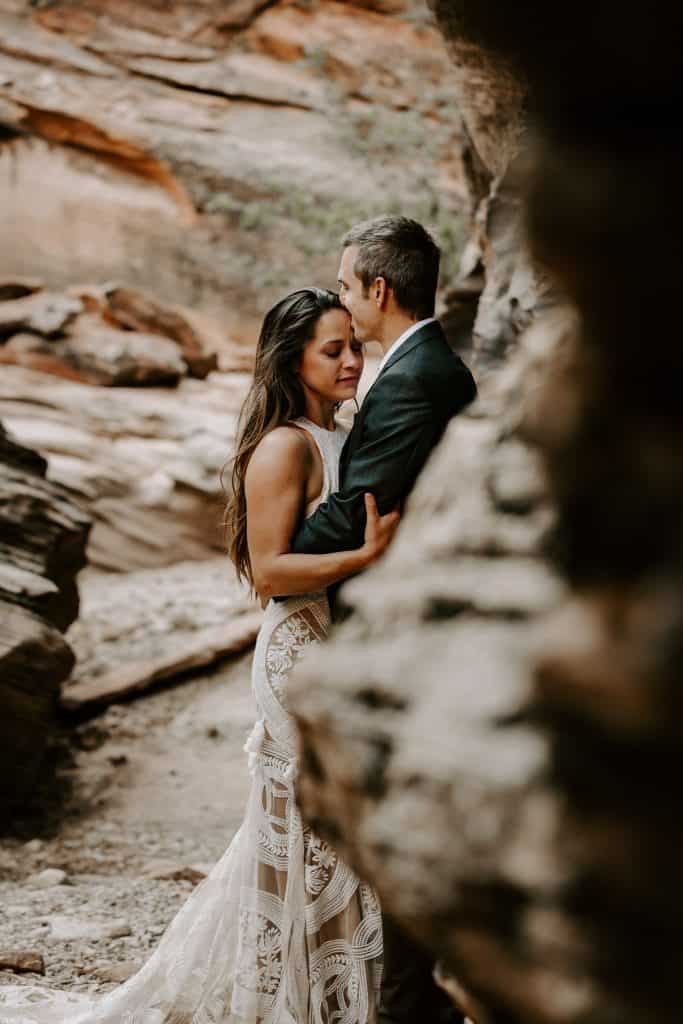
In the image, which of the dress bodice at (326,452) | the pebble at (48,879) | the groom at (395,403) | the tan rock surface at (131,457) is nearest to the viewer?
the groom at (395,403)

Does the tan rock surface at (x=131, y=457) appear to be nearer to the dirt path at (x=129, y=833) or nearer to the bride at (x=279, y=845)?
the dirt path at (x=129, y=833)

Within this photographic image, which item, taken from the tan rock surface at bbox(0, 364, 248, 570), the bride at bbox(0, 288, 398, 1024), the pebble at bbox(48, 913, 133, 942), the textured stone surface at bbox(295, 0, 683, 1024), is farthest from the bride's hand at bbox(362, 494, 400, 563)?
the tan rock surface at bbox(0, 364, 248, 570)

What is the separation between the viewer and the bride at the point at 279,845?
3.38 metres

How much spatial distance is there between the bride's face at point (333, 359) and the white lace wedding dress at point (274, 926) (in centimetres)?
14

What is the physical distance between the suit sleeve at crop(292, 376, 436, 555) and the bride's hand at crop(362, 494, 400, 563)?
4cm

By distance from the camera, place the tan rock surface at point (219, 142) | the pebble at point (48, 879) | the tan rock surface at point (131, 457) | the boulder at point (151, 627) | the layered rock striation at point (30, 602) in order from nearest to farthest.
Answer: the pebble at point (48, 879) < the layered rock striation at point (30, 602) < the boulder at point (151, 627) < the tan rock surface at point (131, 457) < the tan rock surface at point (219, 142)

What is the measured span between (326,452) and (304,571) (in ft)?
1.53

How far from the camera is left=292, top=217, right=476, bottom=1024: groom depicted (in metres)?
3.05

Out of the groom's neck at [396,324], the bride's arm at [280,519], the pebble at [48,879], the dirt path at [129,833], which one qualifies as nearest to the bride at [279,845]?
the bride's arm at [280,519]

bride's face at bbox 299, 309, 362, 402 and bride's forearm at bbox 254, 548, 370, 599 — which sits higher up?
bride's face at bbox 299, 309, 362, 402

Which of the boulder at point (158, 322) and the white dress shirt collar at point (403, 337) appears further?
the boulder at point (158, 322)

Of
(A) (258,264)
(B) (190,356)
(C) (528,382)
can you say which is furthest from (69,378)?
(C) (528,382)

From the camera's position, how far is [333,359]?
3.56 meters

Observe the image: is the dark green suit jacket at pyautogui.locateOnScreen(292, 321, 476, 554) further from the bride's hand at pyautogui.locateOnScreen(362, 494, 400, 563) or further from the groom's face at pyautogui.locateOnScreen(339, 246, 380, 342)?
the groom's face at pyautogui.locateOnScreen(339, 246, 380, 342)
